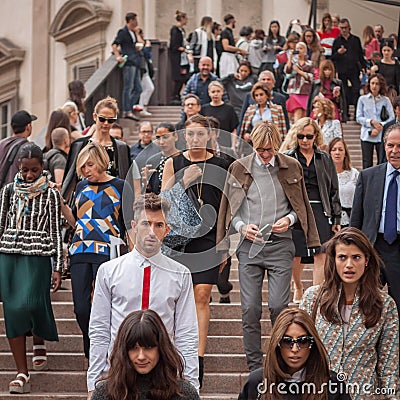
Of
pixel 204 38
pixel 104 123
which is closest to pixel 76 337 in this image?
pixel 104 123

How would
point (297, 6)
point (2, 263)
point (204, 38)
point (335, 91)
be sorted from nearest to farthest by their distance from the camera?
1. point (2, 263)
2. point (335, 91)
3. point (204, 38)
4. point (297, 6)

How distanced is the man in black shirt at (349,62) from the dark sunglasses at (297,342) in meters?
13.7

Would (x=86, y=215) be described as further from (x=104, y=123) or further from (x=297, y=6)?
(x=297, y=6)

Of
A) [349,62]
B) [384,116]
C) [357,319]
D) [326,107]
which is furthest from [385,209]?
[349,62]

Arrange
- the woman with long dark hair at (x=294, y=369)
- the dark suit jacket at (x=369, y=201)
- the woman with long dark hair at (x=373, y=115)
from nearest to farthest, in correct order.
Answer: the woman with long dark hair at (x=294, y=369) → the dark suit jacket at (x=369, y=201) → the woman with long dark hair at (x=373, y=115)

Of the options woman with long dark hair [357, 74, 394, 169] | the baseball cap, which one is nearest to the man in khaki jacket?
the baseball cap

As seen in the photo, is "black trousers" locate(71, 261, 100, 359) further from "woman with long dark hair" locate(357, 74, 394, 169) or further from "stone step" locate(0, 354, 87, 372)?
"woman with long dark hair" locate(357, 74, 394, 169)

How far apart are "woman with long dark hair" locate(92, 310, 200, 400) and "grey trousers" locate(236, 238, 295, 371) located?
2.74 meters

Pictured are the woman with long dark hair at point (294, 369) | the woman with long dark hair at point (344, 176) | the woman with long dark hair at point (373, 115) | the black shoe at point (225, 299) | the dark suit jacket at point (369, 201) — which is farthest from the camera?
the woman with long dark hair at point (373, 115)

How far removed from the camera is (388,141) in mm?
8453

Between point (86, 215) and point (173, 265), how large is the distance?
6.68ft

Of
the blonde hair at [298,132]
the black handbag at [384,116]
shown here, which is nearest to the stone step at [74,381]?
the blonde hair at [298,132]

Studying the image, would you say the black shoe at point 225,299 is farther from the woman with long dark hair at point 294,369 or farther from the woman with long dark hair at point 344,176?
the woman with long dark hair at point 294,369

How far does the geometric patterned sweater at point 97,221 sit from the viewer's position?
8844 millimetres
